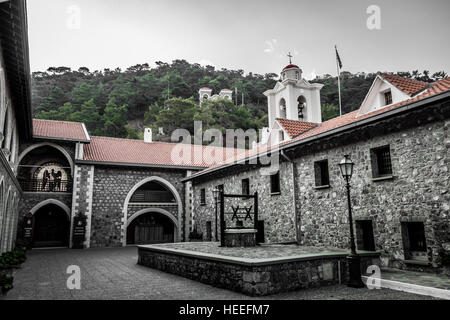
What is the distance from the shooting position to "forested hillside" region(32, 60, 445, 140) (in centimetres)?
4328

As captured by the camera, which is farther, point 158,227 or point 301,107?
point 158,227

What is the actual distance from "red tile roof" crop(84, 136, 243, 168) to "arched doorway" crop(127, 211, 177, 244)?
3871mm

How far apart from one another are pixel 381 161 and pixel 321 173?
2.27 metres

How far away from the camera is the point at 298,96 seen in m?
16.3

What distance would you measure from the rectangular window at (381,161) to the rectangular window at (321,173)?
6.15 ft

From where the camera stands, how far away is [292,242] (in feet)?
36.0

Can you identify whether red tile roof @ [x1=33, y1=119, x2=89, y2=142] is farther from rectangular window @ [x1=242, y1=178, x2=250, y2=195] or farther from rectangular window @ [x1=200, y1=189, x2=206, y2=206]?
rectangular window @ [x1=242, y1=178, x2=250, y2=195]

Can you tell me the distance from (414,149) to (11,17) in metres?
9.76

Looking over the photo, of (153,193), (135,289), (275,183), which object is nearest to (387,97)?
(275,183)

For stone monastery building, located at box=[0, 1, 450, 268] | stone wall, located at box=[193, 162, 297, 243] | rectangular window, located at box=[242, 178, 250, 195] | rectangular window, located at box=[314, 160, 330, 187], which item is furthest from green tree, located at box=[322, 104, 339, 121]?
rectangular window, located at box=[314, 160, 330, 187]

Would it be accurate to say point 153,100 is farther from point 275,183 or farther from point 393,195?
point 393,195
